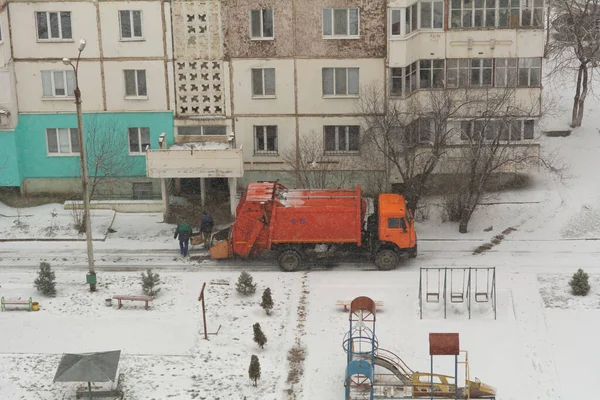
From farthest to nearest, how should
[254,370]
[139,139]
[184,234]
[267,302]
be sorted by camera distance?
1. [139,139]
2. [184,234]
3. [267,302]
4. [254,370]

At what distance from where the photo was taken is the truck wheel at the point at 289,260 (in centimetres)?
3819

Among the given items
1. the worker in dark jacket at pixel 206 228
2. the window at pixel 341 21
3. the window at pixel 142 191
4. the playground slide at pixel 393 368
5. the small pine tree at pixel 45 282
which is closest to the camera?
the playground slide at pixel 393 368

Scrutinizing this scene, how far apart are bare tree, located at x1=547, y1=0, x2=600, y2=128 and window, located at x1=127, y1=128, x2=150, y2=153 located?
2085 centimetres

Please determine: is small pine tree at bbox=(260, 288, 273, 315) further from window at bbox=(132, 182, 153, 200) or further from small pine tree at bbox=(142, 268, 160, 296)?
window at bbox=(132, 182, 153, 200)

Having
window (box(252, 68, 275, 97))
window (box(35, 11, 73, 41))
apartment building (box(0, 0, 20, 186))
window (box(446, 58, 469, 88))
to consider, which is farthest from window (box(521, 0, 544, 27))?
apartment building (box(0, 0, 20, 186))

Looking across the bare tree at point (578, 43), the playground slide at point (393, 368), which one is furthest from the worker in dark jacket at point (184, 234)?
the bare tree at point (578, 43)

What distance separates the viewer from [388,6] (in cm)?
4278

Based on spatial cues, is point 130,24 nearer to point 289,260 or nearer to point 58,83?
point 58,83

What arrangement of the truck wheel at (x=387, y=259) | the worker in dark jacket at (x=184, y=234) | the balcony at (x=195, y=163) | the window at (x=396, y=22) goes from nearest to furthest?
the truck wheel at (x=387, y=259)
the worker in dark jacket at (x=184, y=234)
the balcony at (x=195, y=163)
the window at (x=396, y=22)

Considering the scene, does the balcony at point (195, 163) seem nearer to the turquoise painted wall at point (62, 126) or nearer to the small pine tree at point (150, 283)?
the turquoise painted wall at point (62, 126)

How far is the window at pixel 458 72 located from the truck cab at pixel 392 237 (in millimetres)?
8386

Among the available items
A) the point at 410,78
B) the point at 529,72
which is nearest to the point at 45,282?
the point at 410,78

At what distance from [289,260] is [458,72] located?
40.3 ft

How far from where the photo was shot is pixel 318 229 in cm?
3788
